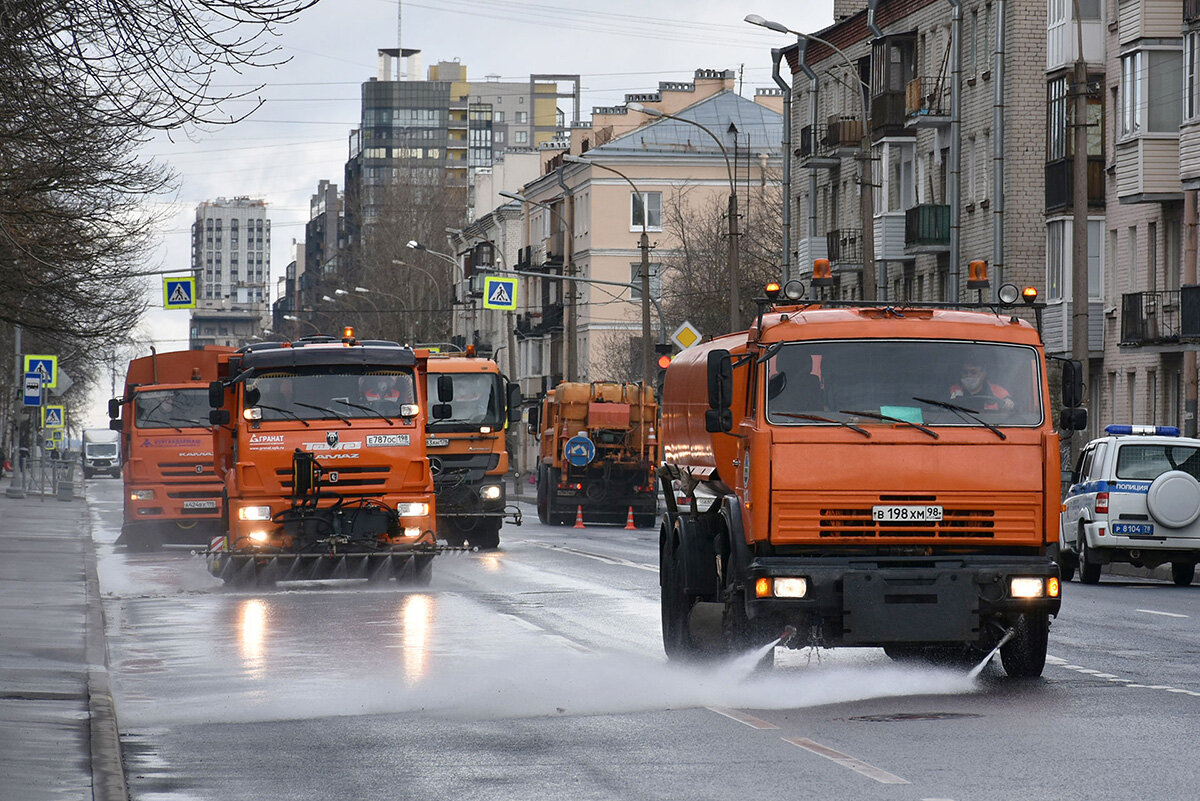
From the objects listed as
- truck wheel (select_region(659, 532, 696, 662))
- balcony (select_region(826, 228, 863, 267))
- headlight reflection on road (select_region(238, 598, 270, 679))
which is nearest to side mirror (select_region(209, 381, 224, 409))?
headlight reflection on road (select_region(238, 598, 270, 679))

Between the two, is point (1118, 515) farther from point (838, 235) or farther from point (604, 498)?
point (838, 235)

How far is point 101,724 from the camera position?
12023mm

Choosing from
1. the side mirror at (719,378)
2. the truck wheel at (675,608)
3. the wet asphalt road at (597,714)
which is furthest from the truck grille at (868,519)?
the truck wheel at (675,608)

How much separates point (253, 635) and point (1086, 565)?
1345 centimetres

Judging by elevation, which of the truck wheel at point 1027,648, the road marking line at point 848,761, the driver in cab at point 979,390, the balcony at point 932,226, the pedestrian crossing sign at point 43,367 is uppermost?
the balcony at point 932,226

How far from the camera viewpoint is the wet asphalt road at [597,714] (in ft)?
33.0

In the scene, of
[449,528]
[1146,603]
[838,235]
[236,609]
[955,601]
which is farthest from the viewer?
[838,235]

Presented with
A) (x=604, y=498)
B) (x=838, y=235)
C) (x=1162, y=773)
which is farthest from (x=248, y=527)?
(x=838, y=235)

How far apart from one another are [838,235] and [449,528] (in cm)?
3491

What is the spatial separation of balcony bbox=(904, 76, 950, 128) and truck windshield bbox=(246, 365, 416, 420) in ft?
114

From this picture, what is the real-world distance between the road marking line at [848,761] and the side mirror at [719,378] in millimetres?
2998

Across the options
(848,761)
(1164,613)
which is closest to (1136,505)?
(1164,613)

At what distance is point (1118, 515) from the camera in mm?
27438

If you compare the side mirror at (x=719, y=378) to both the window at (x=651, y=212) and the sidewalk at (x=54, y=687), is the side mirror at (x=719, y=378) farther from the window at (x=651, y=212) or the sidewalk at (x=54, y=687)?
the window at (x=651, y=212)
